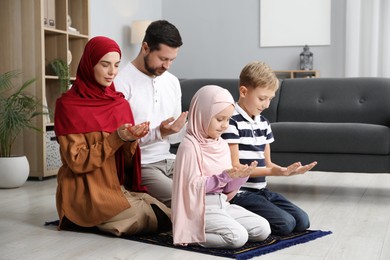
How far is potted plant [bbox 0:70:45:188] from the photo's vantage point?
14.5 ft

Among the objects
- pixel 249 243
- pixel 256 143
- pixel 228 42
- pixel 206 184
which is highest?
pixel 228 42

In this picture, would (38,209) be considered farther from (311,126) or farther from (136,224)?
(311,126)

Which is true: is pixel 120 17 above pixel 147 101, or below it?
above

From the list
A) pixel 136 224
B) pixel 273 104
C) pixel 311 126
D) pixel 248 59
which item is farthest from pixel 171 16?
pixel 136 224

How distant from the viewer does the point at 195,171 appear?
2621 millimetres

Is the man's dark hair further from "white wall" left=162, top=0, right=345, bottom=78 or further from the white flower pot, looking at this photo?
"white wall" left=162, top=0, right=345, bottom=78

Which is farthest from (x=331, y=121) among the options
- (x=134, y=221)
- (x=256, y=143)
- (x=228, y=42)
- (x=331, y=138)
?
(x=228, y=42)

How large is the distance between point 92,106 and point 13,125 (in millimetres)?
1682

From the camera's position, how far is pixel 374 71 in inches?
300

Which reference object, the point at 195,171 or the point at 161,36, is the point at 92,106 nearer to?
the point at 161,36

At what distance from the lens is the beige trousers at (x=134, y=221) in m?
2.86

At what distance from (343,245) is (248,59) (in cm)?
578

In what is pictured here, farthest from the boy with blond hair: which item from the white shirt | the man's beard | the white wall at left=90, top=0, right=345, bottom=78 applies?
the white wall at left=90, top=0, right=345, bottom=78

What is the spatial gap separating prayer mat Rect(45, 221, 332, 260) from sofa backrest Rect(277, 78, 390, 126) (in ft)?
5.84
